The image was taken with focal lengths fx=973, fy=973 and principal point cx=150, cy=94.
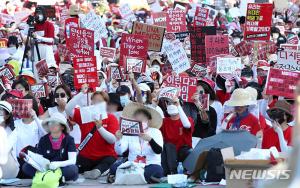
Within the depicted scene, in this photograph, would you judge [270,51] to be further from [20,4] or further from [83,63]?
[20,4]

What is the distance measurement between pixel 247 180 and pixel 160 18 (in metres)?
9.77

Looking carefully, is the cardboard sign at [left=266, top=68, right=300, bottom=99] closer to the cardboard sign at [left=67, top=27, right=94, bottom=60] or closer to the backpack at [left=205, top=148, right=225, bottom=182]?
the backpack at [left=205, top=148, right=225, bottom=182]

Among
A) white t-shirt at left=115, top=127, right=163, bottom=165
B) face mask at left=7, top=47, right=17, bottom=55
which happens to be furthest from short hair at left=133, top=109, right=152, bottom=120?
face mask at left=7, top=47, right=17, bottom=55

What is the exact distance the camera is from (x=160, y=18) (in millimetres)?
18922

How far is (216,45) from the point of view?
15.6 m

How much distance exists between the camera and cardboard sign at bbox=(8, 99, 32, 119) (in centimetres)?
1166

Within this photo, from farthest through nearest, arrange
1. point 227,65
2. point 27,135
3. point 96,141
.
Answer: point 227,65 < point 96,141 < point 27,135

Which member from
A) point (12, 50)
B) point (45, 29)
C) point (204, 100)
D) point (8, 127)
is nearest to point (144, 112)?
point (204, 100)

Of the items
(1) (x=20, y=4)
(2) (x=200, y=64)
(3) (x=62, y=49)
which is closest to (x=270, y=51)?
(2) (x=200, y=64)

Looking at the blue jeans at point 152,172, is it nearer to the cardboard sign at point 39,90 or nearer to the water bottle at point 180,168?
the water bottle at point 180,168

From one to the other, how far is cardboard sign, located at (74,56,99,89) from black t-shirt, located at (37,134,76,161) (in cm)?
190

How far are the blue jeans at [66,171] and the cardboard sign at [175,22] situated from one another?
22.2 feet

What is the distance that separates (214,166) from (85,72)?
3.00 metres

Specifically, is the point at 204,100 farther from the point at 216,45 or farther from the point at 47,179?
the point at 216,45
